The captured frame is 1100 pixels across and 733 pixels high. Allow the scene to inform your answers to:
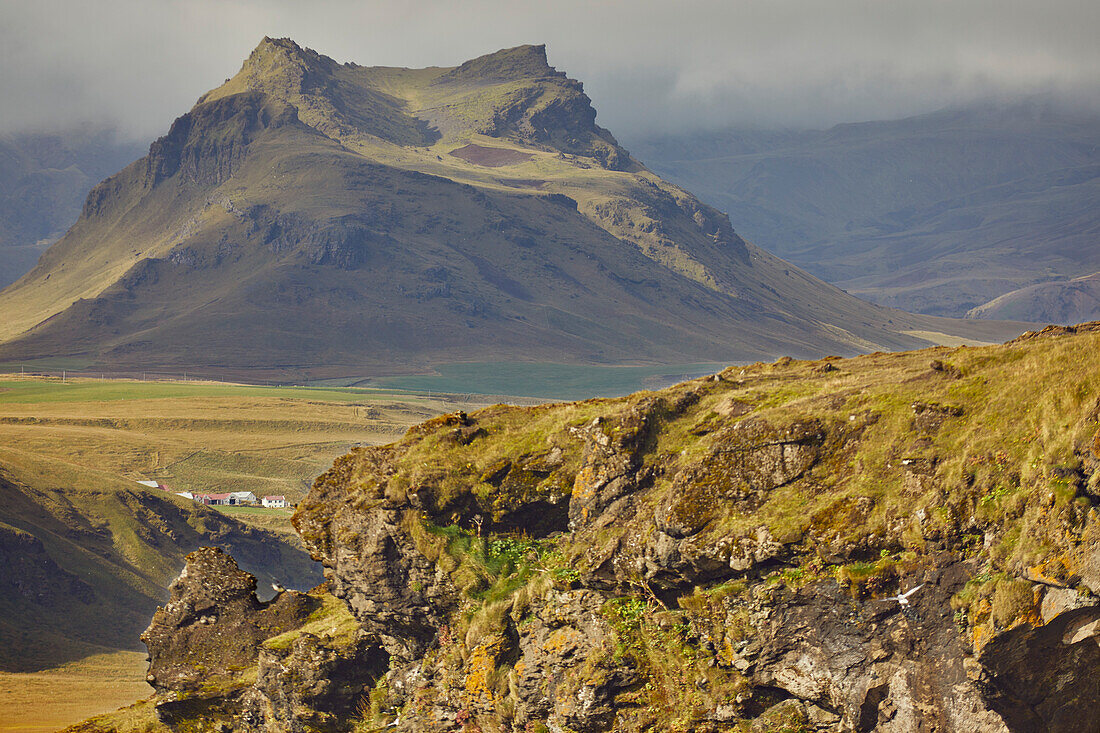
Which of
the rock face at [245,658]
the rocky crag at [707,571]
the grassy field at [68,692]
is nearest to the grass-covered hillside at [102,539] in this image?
the grassy field at [68,692]

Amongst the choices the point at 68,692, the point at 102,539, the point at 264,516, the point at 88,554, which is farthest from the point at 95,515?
the point at 68,692

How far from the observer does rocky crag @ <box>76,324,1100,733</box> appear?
20438 mm

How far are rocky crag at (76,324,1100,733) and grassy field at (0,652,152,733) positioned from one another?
2820cm

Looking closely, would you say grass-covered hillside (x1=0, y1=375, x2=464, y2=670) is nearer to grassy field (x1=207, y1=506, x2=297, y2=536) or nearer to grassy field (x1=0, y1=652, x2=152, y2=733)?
grassy field (x1=207, y1=506, x2=297, y2=536)

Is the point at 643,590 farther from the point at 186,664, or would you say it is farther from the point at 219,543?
the point at 219,543

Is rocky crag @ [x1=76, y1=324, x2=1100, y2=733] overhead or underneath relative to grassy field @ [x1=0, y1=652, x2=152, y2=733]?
overhead

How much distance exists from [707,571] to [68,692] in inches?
2310

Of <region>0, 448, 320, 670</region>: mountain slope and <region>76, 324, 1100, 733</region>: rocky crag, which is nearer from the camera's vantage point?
<region>76, 324, 1100, 733</region>: rocky crag

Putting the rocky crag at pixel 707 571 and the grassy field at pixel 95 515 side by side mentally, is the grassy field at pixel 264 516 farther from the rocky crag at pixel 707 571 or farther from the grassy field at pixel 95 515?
the rocky crag at pixel 707 571

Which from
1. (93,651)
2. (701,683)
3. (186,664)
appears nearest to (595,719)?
(701,683)

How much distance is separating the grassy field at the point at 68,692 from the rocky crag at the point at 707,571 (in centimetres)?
2820

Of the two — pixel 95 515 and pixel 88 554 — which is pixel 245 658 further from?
pixel 95 515

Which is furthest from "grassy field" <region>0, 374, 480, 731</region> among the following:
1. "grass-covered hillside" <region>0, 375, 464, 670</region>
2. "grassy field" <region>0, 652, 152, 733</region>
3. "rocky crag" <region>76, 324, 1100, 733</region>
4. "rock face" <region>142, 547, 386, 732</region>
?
"rocky crag" <region>76, 324, 1100, 733</region>

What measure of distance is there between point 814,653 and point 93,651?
88304mm
